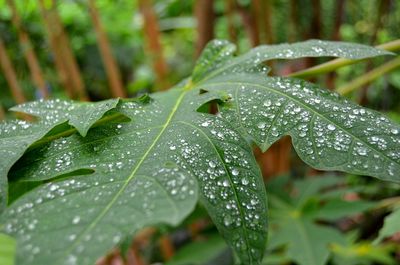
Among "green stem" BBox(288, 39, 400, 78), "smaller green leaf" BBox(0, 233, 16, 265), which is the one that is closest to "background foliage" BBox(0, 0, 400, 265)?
"smaller green leaf" BBox(0, 233, 16, 265)

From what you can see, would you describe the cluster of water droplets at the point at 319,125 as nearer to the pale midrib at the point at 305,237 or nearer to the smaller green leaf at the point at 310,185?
the pale midrib at the point at 305,237

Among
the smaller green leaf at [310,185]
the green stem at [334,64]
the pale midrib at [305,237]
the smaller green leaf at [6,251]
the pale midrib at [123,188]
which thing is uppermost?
the pale midrib at [123,188]

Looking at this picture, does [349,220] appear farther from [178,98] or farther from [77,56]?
[77,56]

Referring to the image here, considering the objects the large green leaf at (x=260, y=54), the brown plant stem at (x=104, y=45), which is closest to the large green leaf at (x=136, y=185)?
the large green leaf at (x=260, y=54)

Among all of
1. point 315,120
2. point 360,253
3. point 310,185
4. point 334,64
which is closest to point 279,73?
point 310,185

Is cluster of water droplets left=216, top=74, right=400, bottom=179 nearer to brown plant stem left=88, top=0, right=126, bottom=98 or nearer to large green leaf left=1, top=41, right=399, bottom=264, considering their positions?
large green leaf left=1, top=41, right=399, bottom=264

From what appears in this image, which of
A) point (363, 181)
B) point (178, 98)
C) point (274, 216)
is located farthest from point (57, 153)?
point (363, 181)

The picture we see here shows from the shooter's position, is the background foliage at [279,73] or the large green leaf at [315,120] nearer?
the large green leaf at [315,120]

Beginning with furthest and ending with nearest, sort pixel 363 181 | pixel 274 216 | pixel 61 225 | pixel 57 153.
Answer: pixel 363 181 → pixel 274 216 → pixel 57 153 → pixel 61 225
